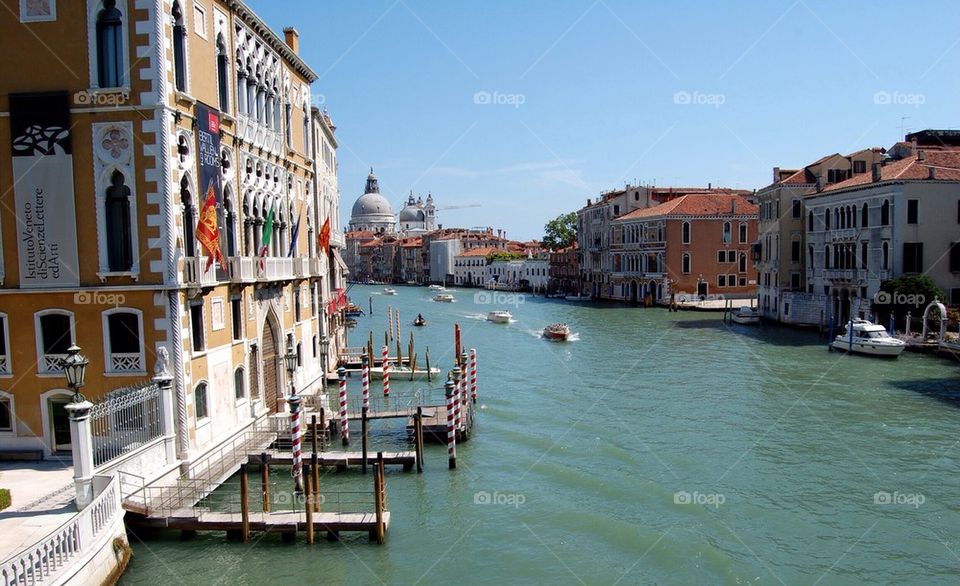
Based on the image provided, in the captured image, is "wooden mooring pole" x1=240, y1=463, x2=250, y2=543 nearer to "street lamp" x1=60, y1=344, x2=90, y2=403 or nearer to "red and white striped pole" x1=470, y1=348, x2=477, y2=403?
"street lamp" x1=60, y1=344, x2=90, y2=403

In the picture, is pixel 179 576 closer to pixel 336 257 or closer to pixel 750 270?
pixel 336 257

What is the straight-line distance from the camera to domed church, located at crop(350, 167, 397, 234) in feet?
454

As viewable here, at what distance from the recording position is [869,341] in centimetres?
2708

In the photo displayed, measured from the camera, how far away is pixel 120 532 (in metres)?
9.88

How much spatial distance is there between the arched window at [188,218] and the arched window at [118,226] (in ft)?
2.60

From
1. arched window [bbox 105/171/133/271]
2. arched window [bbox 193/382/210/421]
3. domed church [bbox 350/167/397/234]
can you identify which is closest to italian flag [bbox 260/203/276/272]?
arched window [bbox 193/382/210/421]

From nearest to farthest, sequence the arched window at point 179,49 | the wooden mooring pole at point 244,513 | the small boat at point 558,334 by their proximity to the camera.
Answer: the wooden mooring pole at point 244,513 → the arched window at point 179,49 → the small boat at point 558,334

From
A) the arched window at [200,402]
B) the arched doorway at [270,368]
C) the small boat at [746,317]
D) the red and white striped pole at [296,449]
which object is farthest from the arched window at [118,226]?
the small boat at [746,317]

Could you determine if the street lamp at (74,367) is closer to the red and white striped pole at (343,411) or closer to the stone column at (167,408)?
the stone column at (167,408)

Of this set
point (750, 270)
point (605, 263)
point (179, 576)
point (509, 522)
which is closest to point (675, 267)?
point (750, 270)

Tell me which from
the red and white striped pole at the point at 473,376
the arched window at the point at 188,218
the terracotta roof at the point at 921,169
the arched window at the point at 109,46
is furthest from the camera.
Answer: the terracotta roof at the point at 921,169

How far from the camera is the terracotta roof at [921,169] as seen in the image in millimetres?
28844

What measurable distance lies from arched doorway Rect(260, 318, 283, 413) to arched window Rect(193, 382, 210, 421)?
3.11m

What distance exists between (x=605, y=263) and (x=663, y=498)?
51989 mm
